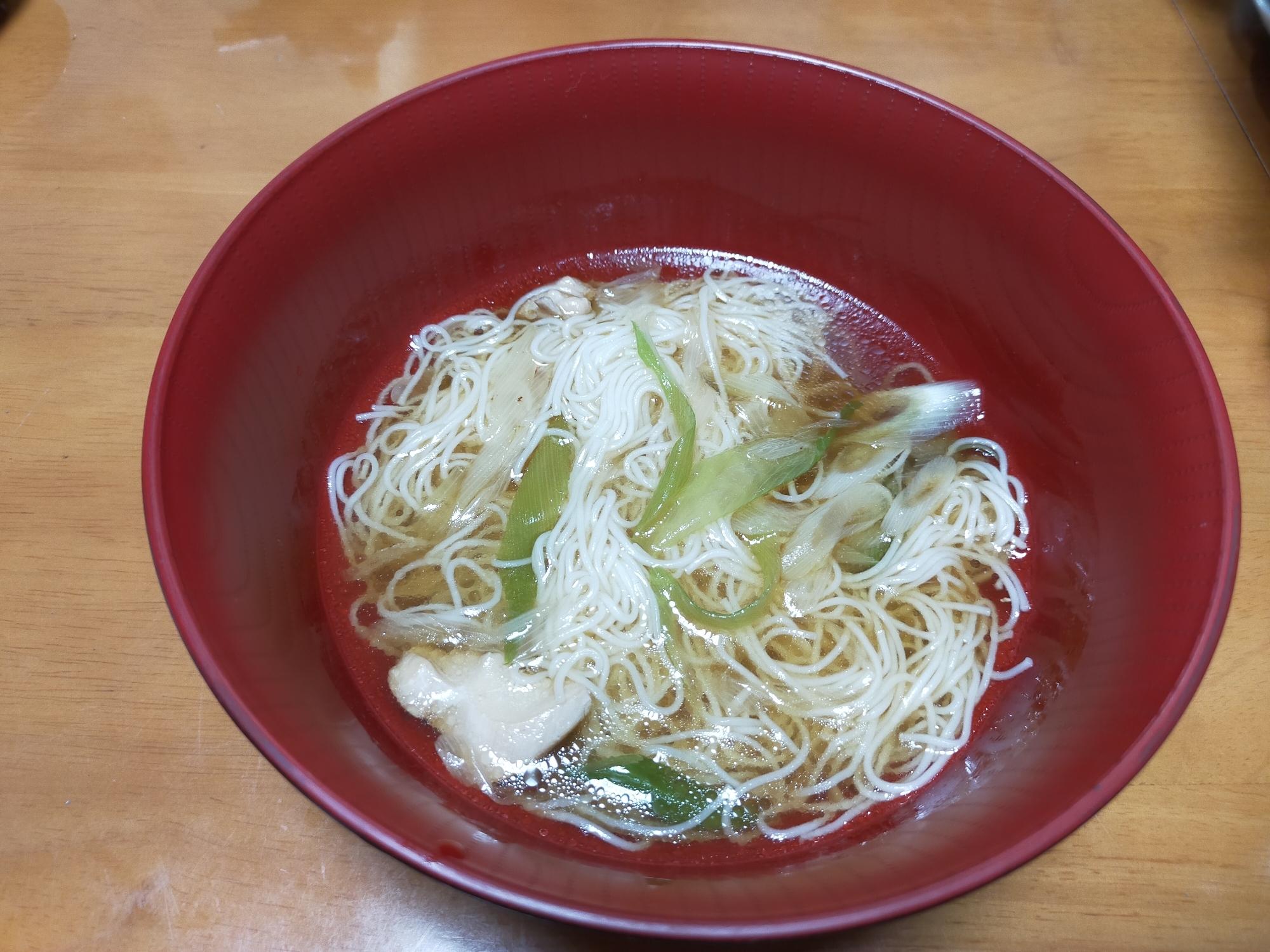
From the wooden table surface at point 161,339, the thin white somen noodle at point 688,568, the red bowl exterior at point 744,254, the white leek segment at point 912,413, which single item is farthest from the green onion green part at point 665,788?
the white leek segment at point 912,413

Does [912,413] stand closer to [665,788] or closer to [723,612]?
[723,612]

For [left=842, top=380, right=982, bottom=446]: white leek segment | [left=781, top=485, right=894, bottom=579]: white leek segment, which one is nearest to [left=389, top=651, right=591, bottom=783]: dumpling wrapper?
[left=781, top=485, right=894, bottom=579]: white leek segment

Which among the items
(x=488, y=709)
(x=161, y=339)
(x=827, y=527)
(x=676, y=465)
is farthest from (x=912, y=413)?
(x=161, y=339)

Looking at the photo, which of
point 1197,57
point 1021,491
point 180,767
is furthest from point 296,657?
point 1197,57

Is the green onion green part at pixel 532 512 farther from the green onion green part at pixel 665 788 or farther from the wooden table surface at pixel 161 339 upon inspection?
the wooden table surface at pixel 161 339

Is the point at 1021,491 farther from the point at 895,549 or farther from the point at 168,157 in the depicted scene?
the point at 168,157

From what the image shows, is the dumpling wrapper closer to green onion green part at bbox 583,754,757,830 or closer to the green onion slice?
green onion green part at bbox 583,754,757,830

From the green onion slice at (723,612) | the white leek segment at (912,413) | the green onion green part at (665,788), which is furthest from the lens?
the white leek segment at (912,413)
